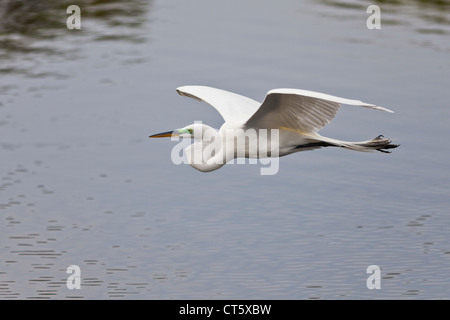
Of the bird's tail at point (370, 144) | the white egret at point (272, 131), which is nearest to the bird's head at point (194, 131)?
the white egret at point (272, 131)

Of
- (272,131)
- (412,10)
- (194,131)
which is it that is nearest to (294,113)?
(272,131)

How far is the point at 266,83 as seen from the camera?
19.2m

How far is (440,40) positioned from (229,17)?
14.9ft

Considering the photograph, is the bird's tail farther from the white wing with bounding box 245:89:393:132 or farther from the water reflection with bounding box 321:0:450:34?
the water reflection with bounding box 321:0:450:34

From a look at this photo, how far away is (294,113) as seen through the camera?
10.2 m

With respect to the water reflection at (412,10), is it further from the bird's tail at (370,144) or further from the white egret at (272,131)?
the bird's tail at (370,144)

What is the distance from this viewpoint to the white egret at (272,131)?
10.0 metres

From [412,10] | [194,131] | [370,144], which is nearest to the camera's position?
[370,144]

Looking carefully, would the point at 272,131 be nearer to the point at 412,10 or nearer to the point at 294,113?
the point at 294,113

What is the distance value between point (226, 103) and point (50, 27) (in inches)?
526

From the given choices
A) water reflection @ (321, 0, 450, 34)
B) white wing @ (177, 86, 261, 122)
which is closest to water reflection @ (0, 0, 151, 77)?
water reflection @ (321, 0, 450, 34)

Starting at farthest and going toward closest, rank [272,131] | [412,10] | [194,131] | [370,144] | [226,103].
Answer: [412,10] < [226,103] < [194,131] < [272,131] < [370,144]

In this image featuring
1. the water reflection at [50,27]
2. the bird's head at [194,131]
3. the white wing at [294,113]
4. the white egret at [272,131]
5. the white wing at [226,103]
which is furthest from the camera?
the water reflection at [50,27]
